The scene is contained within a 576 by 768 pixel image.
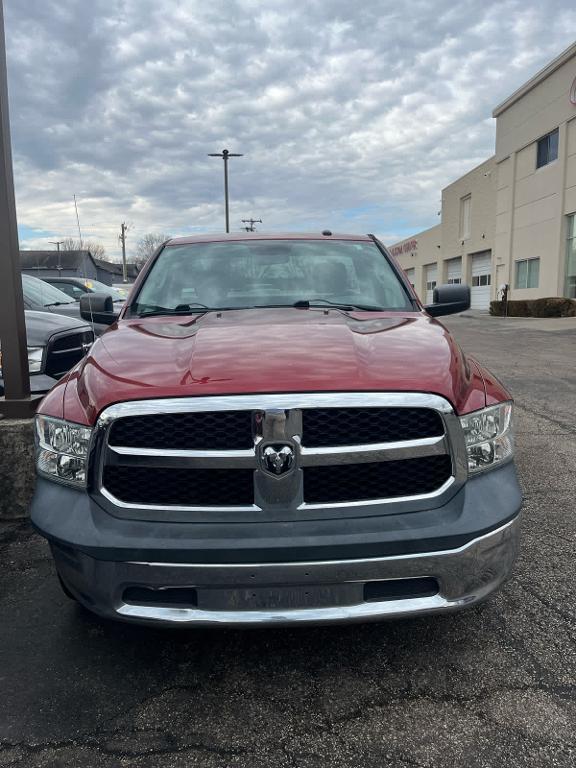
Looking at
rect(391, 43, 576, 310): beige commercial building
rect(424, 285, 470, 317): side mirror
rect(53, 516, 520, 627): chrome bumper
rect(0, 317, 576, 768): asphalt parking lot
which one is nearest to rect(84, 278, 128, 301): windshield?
rect(424, 285, 470, 317): side mirror

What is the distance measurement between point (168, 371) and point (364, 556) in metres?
0.94

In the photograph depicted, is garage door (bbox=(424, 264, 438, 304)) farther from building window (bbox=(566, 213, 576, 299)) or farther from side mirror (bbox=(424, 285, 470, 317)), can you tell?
side mirror (bbox=(424, 285, 470, 317))

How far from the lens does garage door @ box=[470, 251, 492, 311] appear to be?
114 ft

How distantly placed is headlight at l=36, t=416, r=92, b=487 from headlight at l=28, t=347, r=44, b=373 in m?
2.98

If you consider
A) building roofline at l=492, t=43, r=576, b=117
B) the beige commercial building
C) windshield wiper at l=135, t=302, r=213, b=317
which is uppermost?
building roofline at l=492, t=43, r=576, b=117

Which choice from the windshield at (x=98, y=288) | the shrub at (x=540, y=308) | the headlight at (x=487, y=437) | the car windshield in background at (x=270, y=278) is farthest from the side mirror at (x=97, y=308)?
the shrub at (x=540, y=308)

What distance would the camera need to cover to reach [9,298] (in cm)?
383

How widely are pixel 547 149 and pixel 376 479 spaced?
29.5 m

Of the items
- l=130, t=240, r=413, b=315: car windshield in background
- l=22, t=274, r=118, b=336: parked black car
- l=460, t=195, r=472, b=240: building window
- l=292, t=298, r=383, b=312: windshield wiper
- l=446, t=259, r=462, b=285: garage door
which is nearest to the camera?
l=292, t=298, r=383, b=312: windshield wiper

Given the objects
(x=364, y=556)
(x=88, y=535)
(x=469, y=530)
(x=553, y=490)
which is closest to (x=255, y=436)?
(x=364, y=556)

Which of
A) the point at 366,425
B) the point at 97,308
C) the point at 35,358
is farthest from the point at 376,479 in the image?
the point at 35,358

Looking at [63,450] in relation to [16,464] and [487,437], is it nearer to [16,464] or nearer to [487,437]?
[487,437]

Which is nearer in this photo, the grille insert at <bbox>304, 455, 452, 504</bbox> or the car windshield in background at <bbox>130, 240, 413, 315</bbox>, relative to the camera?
the grille insert at <bbox>304, 455, 452, 504</bbox>

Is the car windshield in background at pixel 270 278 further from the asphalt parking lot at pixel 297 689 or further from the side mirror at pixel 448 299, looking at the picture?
the asphalt parking lot at pixel 297 689
